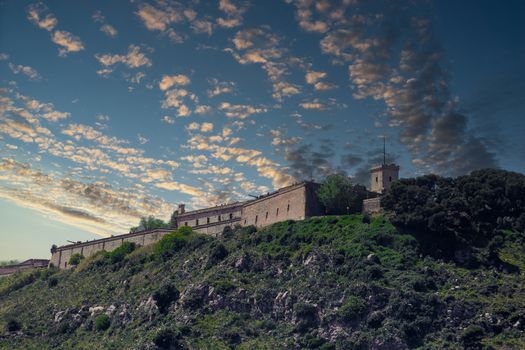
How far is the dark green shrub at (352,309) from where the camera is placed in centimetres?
5509

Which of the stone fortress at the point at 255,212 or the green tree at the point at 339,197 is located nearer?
the green tree at the point at 339,197

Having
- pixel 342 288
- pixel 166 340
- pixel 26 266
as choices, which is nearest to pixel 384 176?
pixel 342 288

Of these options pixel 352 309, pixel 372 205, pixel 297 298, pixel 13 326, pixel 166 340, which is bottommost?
pixel 13 326

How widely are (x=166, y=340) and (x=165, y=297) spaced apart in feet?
38.4

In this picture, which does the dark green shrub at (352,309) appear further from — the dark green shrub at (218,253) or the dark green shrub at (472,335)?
the dark green shrub at (218,253)

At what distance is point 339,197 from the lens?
82312 millimetres

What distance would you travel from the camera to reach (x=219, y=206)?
104 meters

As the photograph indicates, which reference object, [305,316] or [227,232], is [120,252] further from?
[305,316]

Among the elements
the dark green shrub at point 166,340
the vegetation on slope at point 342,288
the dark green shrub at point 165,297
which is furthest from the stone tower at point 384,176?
the dark green shrub at point 166,340

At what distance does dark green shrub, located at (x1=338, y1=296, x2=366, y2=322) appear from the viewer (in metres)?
55.1

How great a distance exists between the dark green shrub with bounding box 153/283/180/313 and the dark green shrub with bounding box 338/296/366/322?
2484cm

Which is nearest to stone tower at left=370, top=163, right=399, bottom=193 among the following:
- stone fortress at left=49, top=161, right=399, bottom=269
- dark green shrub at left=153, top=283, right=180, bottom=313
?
stone fortress at left=49, top=161, right=399, bottom=269

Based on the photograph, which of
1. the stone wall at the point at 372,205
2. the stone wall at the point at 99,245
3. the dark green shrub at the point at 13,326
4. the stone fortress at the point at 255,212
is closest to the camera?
the stone wall at the point at 372,205

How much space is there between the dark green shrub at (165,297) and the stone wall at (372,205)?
2978 cm
